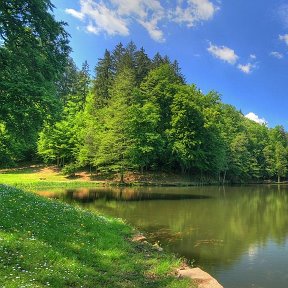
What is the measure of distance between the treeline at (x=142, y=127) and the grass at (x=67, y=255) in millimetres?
44168

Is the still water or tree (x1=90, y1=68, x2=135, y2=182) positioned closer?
the still water

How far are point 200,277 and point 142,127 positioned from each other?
5182cm

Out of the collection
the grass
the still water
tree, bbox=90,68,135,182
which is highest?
tree, bbox=90,68,135,182

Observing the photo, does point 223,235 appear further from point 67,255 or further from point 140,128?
point 140,128

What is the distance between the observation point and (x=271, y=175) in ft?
345

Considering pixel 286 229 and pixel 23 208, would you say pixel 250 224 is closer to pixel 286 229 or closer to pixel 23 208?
pixel 286 229

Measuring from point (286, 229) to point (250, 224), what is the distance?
98.4 inches

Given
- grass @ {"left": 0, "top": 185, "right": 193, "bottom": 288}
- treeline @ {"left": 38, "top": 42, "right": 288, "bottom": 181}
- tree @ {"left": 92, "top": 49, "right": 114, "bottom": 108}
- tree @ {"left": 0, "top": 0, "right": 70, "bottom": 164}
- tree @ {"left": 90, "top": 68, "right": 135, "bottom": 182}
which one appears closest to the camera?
grass @ {"left": 0, "top": 185, "right": 193, "bottom": 288}

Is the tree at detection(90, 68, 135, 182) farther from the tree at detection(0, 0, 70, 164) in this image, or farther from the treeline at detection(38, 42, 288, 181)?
the tree at detection(0, 0, 70, 164)

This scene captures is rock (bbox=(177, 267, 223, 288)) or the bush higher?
the bush

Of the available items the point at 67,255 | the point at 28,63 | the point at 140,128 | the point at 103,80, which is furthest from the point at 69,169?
the point at 67,255

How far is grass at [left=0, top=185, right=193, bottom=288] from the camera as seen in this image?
920 cm

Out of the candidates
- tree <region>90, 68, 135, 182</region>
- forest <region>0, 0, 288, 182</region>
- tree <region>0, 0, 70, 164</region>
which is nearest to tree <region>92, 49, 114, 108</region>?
forest <region>0, 0, 288, 182</region>

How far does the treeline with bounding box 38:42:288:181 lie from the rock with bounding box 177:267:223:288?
47637 mm
